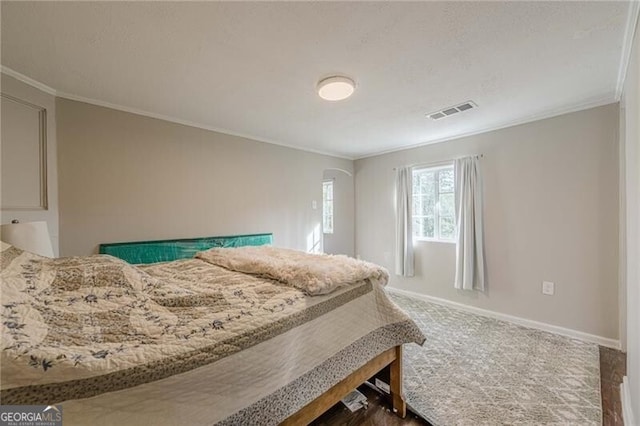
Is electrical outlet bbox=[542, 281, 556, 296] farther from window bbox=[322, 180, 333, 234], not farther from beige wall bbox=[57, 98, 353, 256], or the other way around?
window bbox=[322, 180, 333, 234]

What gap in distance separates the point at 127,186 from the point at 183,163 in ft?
1.93

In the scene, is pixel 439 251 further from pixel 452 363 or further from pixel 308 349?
pixel 308 349

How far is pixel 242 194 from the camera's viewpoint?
3447 millimetres

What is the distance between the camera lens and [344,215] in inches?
195

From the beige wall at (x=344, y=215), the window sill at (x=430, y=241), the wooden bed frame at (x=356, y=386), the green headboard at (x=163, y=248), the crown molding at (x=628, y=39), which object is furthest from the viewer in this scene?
the beige wall at (x=344, y=215)

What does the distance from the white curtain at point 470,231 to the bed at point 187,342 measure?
81.3 inches

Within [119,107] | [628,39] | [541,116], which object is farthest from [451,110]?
[119,107]

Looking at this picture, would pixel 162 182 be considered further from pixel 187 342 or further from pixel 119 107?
pixel 187 342

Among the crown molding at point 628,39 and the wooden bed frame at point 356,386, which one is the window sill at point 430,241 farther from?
the wooden bed frame at point 356,386

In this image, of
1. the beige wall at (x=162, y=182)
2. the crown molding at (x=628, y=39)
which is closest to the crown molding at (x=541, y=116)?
the crown molding at (x=628, y=39)

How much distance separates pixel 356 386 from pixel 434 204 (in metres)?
3.03

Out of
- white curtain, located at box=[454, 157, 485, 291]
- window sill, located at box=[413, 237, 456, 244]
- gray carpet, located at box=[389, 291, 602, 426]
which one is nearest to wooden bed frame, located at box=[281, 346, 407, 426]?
gray carpet, located at box=[389, 291, 602, 426]

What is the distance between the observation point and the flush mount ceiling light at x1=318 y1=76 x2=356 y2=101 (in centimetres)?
196

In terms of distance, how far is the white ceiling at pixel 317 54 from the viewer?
1.37 metres
